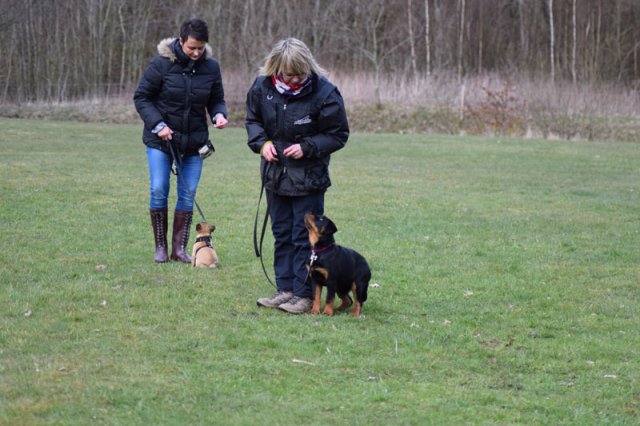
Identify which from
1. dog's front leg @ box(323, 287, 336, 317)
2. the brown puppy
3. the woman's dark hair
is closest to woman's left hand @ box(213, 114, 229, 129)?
the woman's dark hair

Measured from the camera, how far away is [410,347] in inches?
230

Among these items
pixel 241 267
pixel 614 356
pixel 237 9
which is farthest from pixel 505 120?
pixel 614 356

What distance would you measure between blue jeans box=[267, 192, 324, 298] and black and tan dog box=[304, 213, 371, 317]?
0.18 m

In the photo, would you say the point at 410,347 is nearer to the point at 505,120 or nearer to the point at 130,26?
the point at 505,120

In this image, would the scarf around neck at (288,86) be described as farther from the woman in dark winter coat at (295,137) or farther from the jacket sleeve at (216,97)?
the jacket sleeve at (216,97)

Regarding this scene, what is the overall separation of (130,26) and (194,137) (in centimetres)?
3449

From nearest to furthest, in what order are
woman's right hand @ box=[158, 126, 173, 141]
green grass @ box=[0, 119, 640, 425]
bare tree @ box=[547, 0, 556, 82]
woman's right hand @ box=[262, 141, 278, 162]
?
1. green grass @ box=[0, 119, 640, 425]
2. woman's right hand @ box=[262, 141, 278, 162]
3. woman's right hand @ box=[158, 126, 173, 141]
4. bare tree @ box=[547, 0, 556, 82]

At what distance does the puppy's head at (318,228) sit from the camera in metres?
6.32

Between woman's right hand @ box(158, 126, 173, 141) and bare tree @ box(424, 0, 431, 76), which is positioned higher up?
bare tree @ box(424, 0, 431, 76)

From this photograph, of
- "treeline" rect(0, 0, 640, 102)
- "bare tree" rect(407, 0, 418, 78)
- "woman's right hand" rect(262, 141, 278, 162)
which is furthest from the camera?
"bare tree" rect(407, 0, 418, 78)

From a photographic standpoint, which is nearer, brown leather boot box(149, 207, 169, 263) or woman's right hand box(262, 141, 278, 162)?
woman's right hand box(262, 141, 278, 162)

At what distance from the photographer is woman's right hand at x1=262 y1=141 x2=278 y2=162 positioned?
6445 millimetres

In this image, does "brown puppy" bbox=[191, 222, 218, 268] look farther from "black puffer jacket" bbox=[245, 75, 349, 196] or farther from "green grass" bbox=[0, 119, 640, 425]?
"black puffer jacket" bbox=[245, 75, 349, 196]

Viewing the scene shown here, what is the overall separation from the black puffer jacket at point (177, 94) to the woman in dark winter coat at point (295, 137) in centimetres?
159
